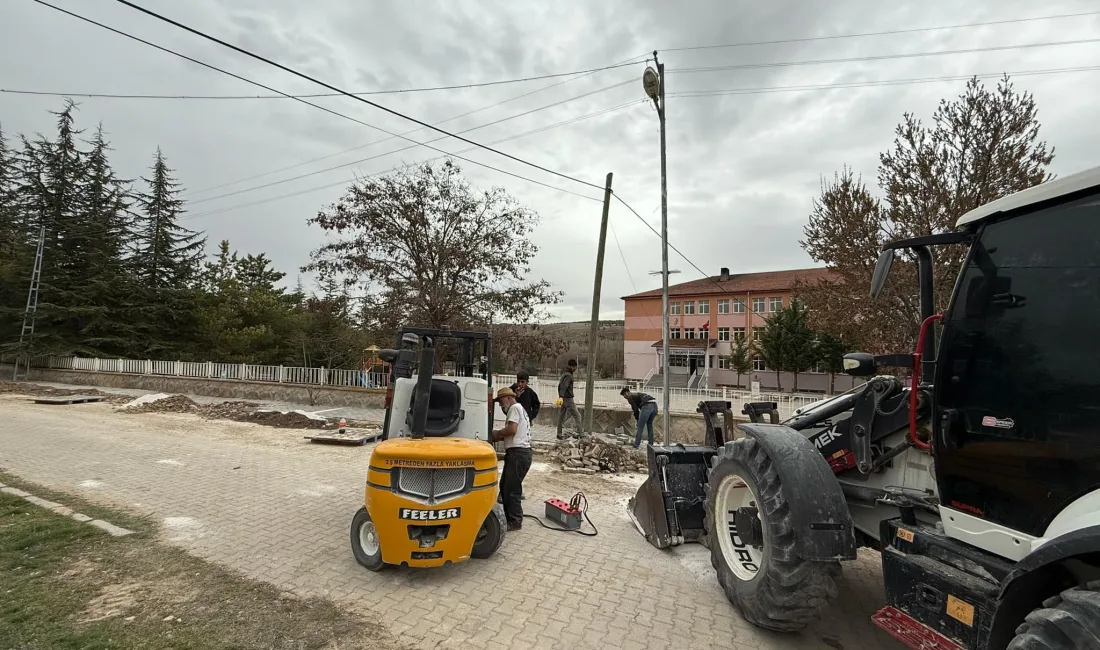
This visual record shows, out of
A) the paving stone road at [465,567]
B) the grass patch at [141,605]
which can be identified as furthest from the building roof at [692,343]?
the grass patch at [141,605]

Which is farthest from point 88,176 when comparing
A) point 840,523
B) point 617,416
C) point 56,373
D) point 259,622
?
point 840,523

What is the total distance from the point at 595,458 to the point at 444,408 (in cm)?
414

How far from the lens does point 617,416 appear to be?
49.3 feet

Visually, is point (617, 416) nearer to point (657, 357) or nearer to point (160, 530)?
point (160, 530)

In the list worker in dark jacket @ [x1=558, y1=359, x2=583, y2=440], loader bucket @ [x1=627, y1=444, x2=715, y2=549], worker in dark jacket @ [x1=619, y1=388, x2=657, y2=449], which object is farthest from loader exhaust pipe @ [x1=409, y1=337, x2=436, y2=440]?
worker in dark jacket @ [x1=558, y1=359, x2=583, y2=440]

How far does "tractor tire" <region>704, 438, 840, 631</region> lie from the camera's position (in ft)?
9.74

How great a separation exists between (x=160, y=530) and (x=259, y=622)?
262 centimetres

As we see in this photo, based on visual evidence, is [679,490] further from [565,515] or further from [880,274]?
[880,274]

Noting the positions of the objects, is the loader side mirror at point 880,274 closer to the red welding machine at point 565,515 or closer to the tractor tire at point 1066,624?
the tractor tire at point 1066,624

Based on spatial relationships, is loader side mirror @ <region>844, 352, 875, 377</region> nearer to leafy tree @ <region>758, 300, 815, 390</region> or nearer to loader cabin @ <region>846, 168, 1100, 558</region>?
loader cabin @ <region>846, 168, 1100, 558</region>

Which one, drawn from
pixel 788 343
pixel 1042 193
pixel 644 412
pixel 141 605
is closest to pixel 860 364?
pixel 1042 193

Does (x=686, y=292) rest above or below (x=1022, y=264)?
above

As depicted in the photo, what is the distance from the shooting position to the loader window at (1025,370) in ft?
6.39

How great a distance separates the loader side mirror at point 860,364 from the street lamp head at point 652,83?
25.5 ft
